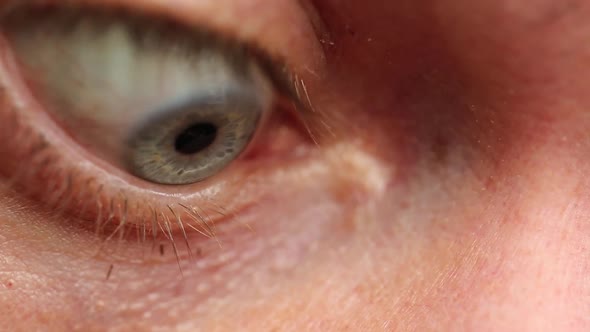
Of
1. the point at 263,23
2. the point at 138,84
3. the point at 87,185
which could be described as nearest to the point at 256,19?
the point at 263,23

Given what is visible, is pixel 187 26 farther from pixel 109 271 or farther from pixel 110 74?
pixel 109 271

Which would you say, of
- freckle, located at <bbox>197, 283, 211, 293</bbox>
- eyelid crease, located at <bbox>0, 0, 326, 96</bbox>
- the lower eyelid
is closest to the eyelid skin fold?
eyelid crease, located at <bbox>0, 0, 326, 96</bbox>

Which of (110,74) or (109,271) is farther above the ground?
(110,74)

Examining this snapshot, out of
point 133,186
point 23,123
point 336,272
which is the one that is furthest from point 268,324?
point 23,123

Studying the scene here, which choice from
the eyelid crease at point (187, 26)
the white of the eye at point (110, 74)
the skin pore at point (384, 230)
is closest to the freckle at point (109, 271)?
the skin pore at point (384, 230)

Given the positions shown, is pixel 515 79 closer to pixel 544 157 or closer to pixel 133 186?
pixel 544 157

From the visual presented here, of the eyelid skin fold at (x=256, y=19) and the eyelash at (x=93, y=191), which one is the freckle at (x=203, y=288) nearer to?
the eyelash at (x=93, y=191)

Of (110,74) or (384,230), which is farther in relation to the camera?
(384,230)
